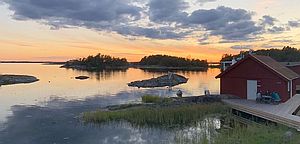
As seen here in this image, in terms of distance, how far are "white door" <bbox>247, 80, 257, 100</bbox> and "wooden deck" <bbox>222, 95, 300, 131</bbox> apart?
954mm

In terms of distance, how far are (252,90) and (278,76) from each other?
2512 millimetres

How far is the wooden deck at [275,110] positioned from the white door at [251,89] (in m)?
0.95

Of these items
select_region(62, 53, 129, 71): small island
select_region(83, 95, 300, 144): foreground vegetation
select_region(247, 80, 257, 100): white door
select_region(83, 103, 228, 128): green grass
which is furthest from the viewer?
select_region(62, 53, 129, 71): small island

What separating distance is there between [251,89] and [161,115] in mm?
8505

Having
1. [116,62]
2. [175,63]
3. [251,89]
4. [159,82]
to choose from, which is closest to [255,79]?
[251,89]

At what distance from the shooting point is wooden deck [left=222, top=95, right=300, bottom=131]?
54.1 ft

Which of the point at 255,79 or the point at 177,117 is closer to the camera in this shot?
the point at 177,117

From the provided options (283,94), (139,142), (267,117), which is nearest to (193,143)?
(139,142)

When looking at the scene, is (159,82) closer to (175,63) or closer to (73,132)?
(73,132)

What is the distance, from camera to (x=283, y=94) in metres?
23.6

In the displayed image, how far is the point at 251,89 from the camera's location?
25672mm

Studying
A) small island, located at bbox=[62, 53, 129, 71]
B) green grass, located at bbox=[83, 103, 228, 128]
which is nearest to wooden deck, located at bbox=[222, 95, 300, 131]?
green grass, located at bbox=[83, 103, 228, 128]

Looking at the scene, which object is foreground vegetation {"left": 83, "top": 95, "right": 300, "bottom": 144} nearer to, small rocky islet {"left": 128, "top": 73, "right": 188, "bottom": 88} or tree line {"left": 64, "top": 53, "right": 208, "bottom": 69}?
small rocky islet {"left": 128, "top": 73, "right": 188, "bottom": 88}

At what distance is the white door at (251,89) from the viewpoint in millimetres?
25391
